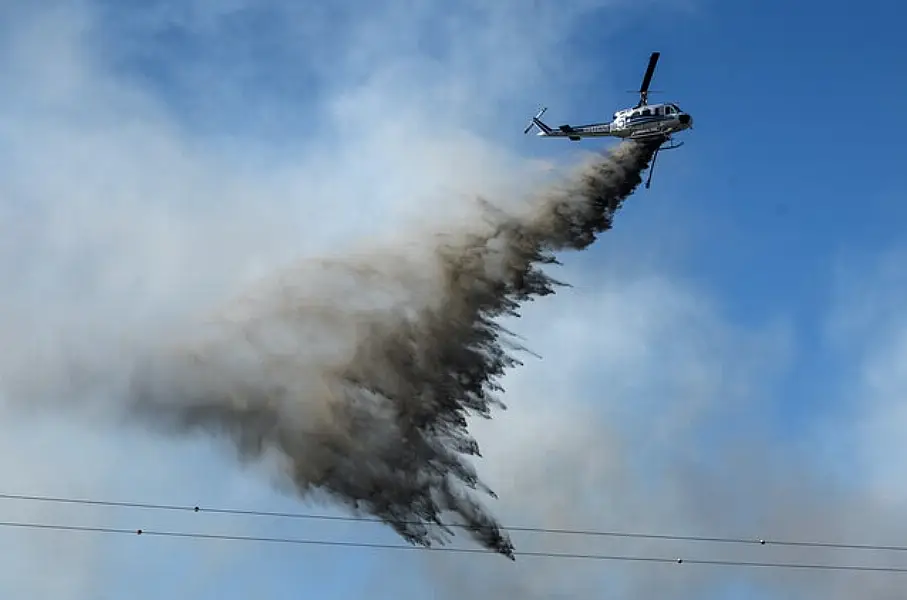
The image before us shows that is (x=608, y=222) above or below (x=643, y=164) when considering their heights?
below

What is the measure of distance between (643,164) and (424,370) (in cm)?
1961

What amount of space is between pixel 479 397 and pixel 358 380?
6.55 metres

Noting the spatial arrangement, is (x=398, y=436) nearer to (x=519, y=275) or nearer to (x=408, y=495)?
(x=408, y=495)

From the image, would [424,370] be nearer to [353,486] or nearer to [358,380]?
[358,380]

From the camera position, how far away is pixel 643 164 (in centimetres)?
5909

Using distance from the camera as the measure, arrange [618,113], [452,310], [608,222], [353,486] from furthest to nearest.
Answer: [618,113]
[608,222]
[452,310]
[353,486]

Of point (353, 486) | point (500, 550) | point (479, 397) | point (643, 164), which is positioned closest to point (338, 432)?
point (353, 486)

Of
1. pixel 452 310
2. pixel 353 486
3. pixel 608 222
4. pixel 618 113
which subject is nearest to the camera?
pixel 353 486

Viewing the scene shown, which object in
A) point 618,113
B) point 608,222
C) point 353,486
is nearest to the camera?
point 353,486

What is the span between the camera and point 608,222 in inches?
2232

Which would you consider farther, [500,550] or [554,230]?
[554,230]

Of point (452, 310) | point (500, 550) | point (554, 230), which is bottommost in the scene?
point (500, 550)

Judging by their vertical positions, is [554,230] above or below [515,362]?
above

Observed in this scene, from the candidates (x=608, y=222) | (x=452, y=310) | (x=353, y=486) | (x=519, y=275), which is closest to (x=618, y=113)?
(x=608, y=222)
